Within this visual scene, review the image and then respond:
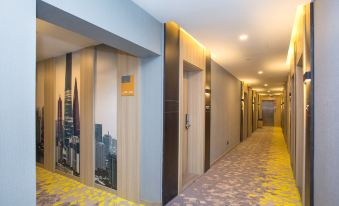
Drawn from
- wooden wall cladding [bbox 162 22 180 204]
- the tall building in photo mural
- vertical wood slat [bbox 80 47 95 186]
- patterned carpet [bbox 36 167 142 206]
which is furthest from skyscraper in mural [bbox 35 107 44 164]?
wooden wall cladding [bbox 162 22 180 204]

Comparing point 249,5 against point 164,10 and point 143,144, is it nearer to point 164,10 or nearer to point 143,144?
point 164,10

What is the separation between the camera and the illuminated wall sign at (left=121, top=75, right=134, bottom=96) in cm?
338

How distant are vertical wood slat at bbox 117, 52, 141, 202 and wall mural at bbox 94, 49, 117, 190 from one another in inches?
8.3

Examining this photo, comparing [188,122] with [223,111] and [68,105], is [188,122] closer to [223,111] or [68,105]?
[223,111]

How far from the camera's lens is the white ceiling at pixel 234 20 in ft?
8.46

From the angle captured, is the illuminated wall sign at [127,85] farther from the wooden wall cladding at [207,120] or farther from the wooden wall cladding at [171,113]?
the wooden wall cladding at [207,120]

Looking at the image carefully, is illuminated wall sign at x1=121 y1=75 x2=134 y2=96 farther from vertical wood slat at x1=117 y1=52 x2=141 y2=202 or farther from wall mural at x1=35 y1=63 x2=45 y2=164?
wall mural at x1=35 y1=63 x2=45 y2=164

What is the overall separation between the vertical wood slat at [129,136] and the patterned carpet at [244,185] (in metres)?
0.80

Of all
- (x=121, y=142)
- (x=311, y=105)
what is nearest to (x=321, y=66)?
(x=311, y=105)

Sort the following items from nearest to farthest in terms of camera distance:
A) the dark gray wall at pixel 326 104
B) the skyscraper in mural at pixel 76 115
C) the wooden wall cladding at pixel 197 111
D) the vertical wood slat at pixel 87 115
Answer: the dark gray wall at pixel 326 104 < the vertical wood slat at pixel 87 115 < the skyscraper in mural at pixel 76 115 < the wooden wall cladding at pixel 197 111

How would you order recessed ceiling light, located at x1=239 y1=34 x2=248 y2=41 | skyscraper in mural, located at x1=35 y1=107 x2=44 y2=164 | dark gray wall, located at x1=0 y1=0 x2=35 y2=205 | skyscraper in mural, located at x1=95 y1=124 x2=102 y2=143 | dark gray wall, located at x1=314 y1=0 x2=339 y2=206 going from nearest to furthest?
dark gray wall, located at x1=0 y1=0 x2=35 y2=205, dark gray wall, located at x1=314 y1=0 x2=339 y2=206, recessed ceiling light, located at x1=239 y1=34 x2=248 y2=41, skyscraper in mural, located at x1=95 y1=124 x2=102 y2=143, skyscraper in mural, located at x1=35 y1=107 x2=44 y2=164

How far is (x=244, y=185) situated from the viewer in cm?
412

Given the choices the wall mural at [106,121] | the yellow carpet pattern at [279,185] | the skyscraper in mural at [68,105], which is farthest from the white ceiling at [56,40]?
the yellow carpet pattern at [279,185]

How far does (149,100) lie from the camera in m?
3.19
